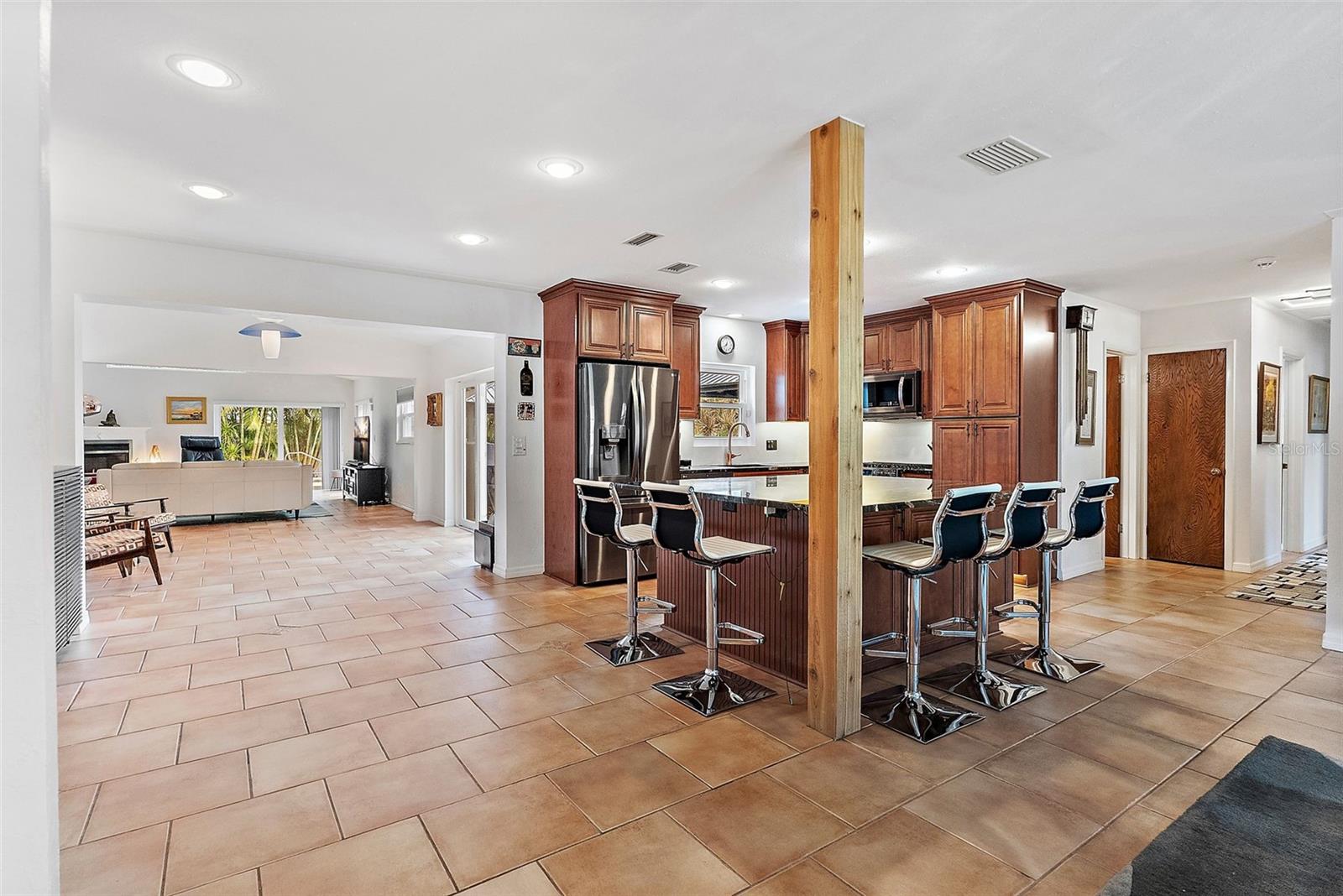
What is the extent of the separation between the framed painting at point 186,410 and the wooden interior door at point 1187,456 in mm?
13828

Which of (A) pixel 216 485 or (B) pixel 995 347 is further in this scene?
(A) pixel 216 485

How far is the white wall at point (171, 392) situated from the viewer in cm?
1065

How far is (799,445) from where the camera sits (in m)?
7.61

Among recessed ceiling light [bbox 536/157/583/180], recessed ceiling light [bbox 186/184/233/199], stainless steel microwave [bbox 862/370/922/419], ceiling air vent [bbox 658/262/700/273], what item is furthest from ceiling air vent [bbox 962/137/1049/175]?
recessed ceiling light [bbox 186/184/233/199]

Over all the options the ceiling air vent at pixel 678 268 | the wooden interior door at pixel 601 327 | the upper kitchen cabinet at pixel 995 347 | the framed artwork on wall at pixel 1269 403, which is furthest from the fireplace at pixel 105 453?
the framed artwork on wall at pixel 1269 403

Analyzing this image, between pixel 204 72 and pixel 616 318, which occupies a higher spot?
pixel 204 72

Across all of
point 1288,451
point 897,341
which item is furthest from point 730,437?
point 1288,451

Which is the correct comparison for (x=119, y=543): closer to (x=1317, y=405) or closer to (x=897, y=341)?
(x=897, y=341)

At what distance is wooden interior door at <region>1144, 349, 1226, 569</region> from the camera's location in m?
6.04

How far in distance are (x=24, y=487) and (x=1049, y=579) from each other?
3.96 m

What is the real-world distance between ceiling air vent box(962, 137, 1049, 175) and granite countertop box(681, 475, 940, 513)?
5.19ft

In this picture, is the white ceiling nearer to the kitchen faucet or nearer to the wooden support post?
the wooden support post

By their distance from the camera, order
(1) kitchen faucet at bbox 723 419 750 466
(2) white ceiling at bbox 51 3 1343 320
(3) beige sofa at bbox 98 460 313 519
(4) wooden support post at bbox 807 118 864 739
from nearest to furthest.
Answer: (2) white ceiling at bbox 51 3 1343 320 → (4) wooden support post at bbox 807 118 864 739 → (1) kitchen faucet at bbox 723 419 750 466 → (3) beige sofa at bbox 98 460 313 519

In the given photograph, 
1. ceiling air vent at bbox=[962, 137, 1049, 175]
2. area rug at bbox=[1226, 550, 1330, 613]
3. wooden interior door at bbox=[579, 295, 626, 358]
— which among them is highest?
ceiling air vent at bbox=[962, 137, 1049, 175]
